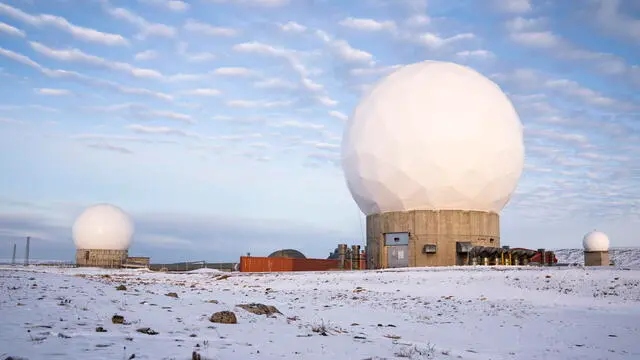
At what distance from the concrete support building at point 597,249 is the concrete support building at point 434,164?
1017 inches

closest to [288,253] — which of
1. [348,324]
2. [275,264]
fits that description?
[275,264]

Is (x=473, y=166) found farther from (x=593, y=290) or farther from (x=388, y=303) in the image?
(x=388, y=303)

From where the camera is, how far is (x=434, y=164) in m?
37.8

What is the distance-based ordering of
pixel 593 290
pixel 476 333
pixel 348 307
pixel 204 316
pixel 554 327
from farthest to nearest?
pixel 593 290 < pixel 348 307 < pixel 554 327 < pixel 476 333 < pixel 204 316

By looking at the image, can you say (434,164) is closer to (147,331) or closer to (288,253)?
(288,253)

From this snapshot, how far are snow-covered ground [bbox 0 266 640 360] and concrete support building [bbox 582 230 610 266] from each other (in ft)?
139

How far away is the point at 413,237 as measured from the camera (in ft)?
129

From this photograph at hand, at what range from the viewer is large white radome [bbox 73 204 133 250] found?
6178 centimetres

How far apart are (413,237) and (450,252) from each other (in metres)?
2.79

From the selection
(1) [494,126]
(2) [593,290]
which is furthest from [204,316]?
(1) [494,126]

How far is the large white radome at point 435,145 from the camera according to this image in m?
38.0

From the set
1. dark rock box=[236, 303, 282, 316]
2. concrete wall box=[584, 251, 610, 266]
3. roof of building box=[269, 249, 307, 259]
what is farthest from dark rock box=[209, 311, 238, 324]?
concrete wall box=[584, 251, 610, 266]

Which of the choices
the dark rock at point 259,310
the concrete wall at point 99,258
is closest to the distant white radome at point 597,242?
the concrete wall at point 99,258

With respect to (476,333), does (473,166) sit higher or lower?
higher
